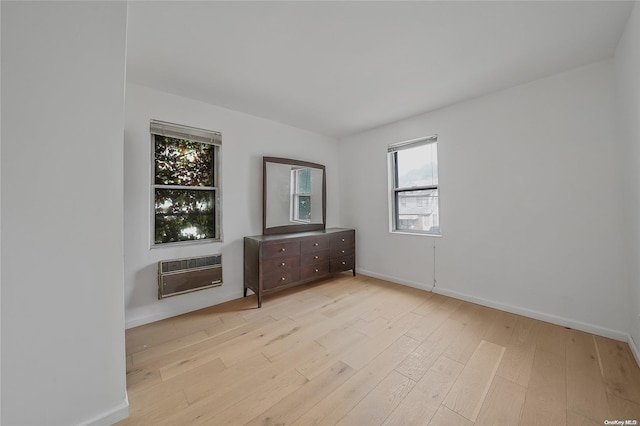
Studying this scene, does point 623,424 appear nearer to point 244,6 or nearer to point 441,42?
point 441,42

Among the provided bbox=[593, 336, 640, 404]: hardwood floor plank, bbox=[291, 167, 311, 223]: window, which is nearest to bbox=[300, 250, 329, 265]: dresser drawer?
bbox=[291, 167, 311, 223]: window

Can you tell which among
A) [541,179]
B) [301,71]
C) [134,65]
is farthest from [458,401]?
[134,65]

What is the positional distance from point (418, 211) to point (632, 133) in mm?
1959

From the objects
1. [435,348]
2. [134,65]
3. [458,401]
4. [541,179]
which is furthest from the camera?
[541,179]

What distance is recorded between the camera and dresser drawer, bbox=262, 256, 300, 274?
108 inches

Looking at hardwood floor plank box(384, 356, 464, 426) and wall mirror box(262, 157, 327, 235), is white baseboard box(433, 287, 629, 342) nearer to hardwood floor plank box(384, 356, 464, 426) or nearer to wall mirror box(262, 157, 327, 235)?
hardwood floor plank box(384, 356, 464, 426)

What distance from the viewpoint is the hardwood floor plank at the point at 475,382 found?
52.3 inches

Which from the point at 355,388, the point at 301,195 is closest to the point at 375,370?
the point at 355,388

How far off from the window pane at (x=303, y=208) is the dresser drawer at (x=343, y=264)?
2.61 ft

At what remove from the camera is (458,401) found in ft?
4.49

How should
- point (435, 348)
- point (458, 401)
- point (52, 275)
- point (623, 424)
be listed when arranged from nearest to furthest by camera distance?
1. point (52, 275)
2. point (623, 424)
3. point (458, 401)
4. point (435, 348)

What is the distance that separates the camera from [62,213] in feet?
3.71

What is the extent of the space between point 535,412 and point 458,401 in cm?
39

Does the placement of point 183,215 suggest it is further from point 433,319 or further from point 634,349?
point 634,349
